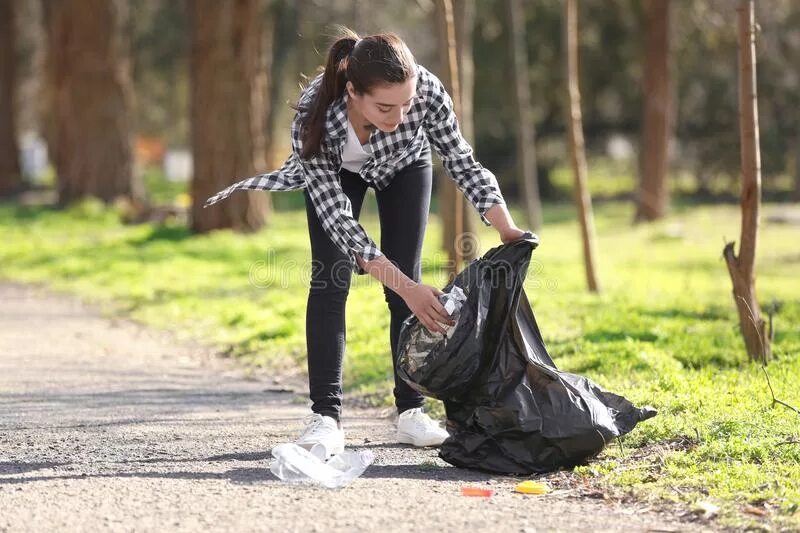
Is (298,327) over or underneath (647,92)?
underneath

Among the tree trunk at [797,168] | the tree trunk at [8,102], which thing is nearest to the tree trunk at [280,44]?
the tree trunk at [8,102]

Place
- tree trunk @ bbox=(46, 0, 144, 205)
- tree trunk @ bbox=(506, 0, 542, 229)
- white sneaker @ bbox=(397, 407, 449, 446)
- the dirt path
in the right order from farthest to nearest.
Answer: tree trunk @ bbox=(46, 0, 144, 205), tree trunk @ bbox=(506, 0, 542, 229), white sneaker @ bbox=(397, 407, 449, 446), the dirt path

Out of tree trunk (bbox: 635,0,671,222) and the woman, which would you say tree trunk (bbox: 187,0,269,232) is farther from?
the woman

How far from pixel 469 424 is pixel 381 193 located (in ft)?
3.28

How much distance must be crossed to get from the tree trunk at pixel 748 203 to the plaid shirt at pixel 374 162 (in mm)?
2287

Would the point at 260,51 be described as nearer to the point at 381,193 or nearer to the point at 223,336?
the point at 223,336

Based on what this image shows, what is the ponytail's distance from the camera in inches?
171

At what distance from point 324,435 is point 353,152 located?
1.12m

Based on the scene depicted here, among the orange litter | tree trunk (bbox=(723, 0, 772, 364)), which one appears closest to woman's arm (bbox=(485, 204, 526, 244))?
the orange litter

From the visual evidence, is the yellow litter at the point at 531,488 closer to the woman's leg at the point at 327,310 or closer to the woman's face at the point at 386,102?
the woman's leg at the point at 327,310

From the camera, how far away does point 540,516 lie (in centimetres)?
390

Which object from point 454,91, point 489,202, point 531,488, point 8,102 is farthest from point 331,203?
point 8,102

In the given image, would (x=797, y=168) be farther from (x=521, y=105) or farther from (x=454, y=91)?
(x=454, y=91)

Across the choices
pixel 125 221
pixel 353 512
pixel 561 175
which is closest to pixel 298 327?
pixel 353 512
